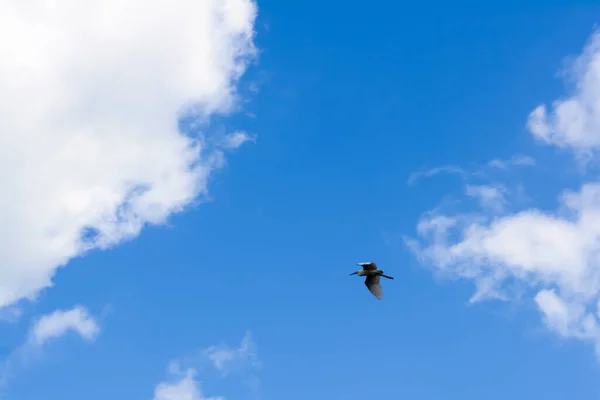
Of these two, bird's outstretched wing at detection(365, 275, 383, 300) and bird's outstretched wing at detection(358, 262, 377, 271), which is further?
bird's outstretched wing at detection(365, 275, 383, 300)

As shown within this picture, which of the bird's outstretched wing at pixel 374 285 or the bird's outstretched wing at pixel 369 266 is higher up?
the bird's outstretched wing at pixel 369 266

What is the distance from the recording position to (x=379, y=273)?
395 feet

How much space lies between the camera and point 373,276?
120938 millimetres

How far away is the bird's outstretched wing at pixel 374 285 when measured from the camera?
12088 centimetres

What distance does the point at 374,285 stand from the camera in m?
121

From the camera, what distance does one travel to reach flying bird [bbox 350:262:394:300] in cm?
12000

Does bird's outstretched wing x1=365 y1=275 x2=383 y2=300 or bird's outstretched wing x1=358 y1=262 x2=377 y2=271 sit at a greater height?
bird's outstretched wing x1=358 y1=262 x2=377 y2=271

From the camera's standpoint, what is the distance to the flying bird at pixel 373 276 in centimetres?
12000

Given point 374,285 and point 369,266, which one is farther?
point 374,285

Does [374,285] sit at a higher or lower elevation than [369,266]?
lower

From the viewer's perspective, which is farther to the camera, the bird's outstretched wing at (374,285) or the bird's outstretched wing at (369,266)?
the bird's outstretched wing at (374,285)

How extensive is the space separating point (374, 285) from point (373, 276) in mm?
1177
